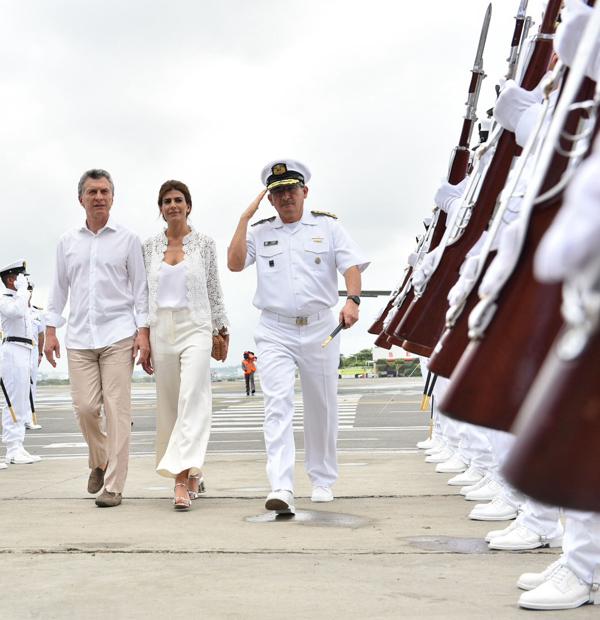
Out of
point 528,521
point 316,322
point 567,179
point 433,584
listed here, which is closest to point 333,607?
point 433,584

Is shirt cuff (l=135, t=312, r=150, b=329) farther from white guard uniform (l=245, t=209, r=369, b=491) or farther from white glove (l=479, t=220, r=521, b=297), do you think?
white glove (l=479, t=220, r=521, b=297)

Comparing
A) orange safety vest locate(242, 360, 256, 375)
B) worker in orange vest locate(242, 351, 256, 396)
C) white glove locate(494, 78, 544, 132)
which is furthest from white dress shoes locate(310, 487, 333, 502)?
orange safety vest locate(242, 360, 256, 375)

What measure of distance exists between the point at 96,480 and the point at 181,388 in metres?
0.93

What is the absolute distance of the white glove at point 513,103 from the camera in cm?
333

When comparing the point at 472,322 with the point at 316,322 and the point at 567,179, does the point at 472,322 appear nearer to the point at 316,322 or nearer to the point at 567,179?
the point at 567,179

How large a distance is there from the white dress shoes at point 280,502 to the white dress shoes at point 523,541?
4.80 feet

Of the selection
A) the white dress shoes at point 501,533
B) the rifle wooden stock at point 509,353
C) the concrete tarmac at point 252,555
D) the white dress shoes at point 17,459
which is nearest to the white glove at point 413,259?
the concrete tarmac at point 252,555

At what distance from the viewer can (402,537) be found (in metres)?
5.25

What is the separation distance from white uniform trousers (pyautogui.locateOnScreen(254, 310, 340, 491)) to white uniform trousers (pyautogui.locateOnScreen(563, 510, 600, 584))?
265 centimetres

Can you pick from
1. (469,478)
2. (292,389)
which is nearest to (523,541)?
(292,389)

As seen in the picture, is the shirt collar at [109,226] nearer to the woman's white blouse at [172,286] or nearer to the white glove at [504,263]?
the woman's white blouse at [172,286]

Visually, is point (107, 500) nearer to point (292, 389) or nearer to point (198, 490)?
point (198, 490)

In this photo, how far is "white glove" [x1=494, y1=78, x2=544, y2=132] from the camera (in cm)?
333

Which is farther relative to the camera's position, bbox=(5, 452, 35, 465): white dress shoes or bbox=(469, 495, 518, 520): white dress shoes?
bbox=(5, 452, 35, 465): white dress shoes
